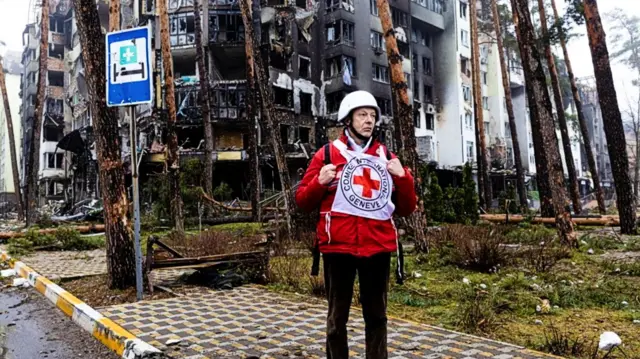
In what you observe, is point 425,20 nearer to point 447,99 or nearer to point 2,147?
point 447,99

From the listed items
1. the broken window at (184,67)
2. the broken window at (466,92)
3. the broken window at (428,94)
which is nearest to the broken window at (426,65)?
the broken window at (428,94)

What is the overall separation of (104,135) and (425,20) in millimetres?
46684

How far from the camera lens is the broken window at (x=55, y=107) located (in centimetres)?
5774

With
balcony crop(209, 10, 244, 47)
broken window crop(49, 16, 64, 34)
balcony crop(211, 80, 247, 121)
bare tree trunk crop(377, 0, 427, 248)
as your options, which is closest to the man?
bare tree trunk crop(377, 0, 427, 248)

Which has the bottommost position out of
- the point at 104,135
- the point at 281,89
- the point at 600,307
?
the point at 600,307

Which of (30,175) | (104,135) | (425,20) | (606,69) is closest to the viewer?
(104,135)

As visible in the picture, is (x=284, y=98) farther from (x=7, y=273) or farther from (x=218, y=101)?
(x=7, y=273)

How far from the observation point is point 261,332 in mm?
4730

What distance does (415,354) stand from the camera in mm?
3885

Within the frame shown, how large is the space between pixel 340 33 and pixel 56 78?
3879cm

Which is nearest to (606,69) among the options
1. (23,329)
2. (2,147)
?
(23,329)

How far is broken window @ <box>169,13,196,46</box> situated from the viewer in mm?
37062

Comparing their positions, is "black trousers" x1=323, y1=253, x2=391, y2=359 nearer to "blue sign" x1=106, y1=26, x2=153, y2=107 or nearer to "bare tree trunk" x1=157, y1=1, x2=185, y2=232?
"blue sign" x1=106, y1=26, x2=153, y2=107

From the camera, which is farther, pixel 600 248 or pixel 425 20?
pixel 425 20
